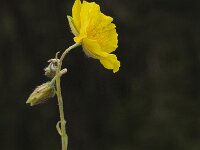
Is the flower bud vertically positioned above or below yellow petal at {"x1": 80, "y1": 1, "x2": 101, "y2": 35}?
below

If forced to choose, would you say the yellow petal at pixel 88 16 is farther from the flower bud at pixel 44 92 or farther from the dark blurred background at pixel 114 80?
the dark blurred background at pixel 114 80

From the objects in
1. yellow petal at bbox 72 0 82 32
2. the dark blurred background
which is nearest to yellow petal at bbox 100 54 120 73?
yellow petal at bbox 72 0 82 32

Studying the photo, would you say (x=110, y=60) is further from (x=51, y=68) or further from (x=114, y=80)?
(x=114, y=80)

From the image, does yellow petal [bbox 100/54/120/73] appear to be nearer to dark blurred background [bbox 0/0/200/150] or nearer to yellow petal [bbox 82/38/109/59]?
yellow petal [bbox 82/38/109/59]

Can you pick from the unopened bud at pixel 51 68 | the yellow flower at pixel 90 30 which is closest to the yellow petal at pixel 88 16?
the yellow flower at pixel 90 30

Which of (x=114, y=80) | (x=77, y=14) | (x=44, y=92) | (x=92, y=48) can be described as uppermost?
(x=114, y=80)

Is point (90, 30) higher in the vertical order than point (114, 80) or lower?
lower

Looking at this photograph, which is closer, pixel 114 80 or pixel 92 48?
pixel 92 48

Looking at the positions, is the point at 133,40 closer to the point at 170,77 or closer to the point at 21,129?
the point at 170,77

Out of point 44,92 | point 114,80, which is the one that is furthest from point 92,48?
point 114,80
